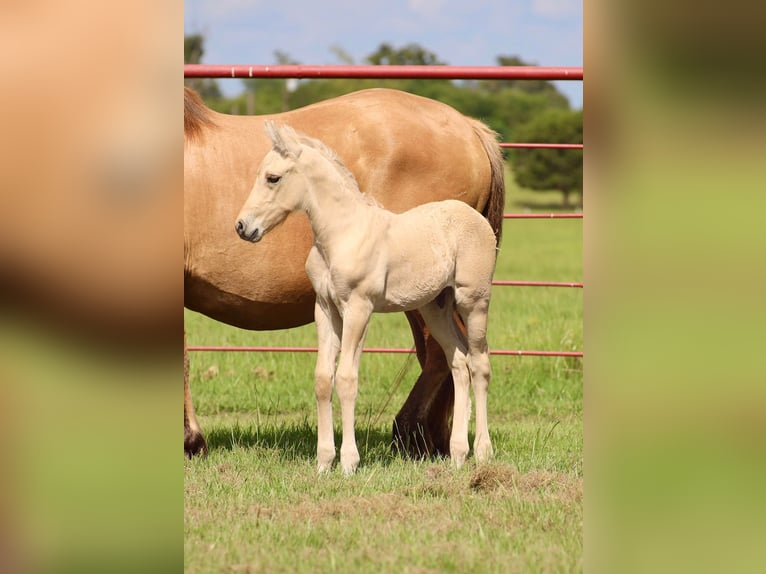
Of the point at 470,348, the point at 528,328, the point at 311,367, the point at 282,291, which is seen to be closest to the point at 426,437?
the point at 470,348

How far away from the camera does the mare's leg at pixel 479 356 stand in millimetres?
3867

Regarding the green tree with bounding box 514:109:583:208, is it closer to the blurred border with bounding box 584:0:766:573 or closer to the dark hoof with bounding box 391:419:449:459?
the dark hoof with bounding box 391:419:449:459

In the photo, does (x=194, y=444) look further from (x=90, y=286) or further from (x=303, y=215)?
(x=90, y=286)

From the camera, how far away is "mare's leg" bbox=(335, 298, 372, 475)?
3.58 m

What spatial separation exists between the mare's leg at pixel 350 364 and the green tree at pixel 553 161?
2741 cm

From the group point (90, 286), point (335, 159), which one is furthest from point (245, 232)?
point (90, 286)

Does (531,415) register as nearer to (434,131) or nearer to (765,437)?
(434,131)

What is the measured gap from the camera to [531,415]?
17.3 ft

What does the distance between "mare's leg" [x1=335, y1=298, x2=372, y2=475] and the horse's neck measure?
0.29 m

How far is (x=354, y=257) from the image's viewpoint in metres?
3.57

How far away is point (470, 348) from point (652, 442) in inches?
114

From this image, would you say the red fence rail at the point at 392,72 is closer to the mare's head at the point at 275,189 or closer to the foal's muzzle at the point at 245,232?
the mare's head at the point at 275,189

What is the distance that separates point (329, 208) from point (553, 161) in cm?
2880

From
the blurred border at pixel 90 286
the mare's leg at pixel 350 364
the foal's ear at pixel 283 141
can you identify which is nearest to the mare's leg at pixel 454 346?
the mare's leg at pixel 350 364
